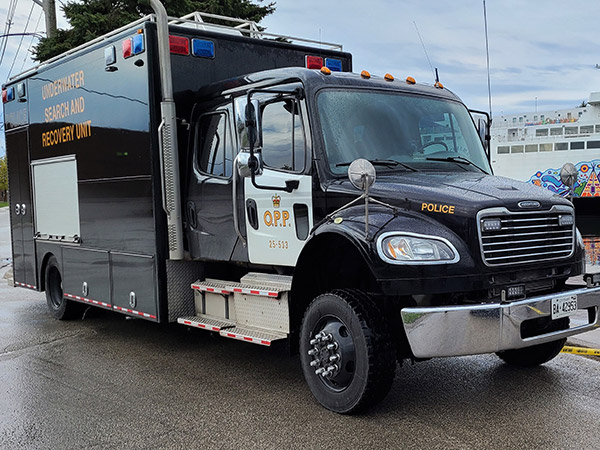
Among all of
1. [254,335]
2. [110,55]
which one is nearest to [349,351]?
[254,335]

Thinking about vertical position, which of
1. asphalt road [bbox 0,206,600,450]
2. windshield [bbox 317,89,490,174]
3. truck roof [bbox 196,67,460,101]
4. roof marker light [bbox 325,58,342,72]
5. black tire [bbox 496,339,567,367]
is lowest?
asphalt road [bbox 0,206,600,450]

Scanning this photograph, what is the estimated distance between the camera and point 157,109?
21.8 feet

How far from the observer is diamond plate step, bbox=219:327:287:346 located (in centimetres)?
554

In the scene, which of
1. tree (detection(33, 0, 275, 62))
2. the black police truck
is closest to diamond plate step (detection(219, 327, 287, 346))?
the black police truck

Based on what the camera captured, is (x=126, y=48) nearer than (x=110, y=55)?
Yes

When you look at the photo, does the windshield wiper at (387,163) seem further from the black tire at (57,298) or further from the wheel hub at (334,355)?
the black tire at (57,298)

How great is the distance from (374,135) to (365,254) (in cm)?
134

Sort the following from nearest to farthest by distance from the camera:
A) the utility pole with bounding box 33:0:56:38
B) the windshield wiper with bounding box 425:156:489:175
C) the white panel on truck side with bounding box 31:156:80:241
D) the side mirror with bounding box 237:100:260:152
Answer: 1. the side mirror with bounding box 237:100:260:152
2. the windshield wiper with bounding box 425:156:489:175
3. the white panel on truck side with bounding box 31:156:80:241
4. the utility pole with bounding box 33:0:56:38

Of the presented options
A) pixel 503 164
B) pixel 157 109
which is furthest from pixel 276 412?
pixel 503 164

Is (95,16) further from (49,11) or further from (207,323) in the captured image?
(207,323)

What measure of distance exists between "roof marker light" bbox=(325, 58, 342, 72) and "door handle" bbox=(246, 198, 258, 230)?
2601mm

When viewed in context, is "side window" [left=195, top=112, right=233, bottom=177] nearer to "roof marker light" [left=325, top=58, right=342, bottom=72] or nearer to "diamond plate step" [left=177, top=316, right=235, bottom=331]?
"diamond plate step" [left=177, top=316, right=235, bottom=331]

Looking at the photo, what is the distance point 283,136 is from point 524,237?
2.08m

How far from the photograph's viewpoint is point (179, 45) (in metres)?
6.69
